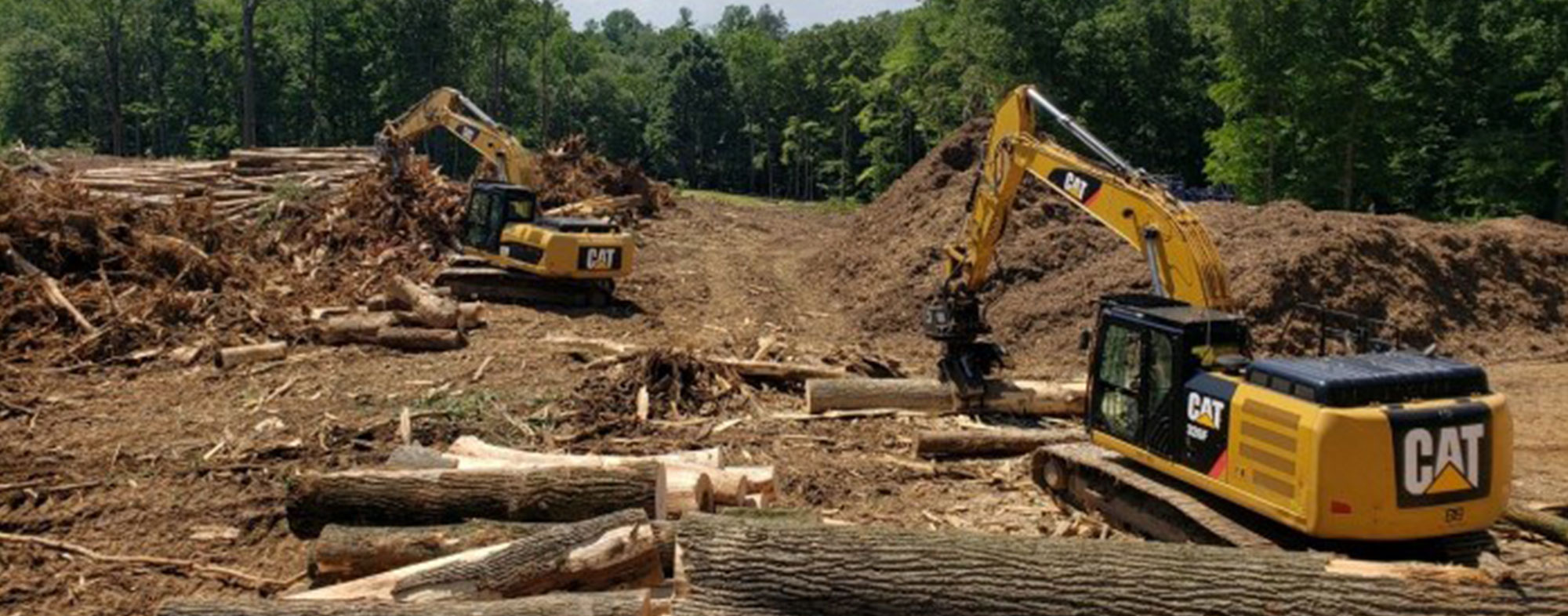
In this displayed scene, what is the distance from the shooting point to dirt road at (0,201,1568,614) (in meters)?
10.7

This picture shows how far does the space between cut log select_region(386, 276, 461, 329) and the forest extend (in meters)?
25.1

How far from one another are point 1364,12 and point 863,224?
16.7 m

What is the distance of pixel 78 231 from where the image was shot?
19859 mm

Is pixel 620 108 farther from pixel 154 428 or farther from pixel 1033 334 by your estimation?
pixel 154 428

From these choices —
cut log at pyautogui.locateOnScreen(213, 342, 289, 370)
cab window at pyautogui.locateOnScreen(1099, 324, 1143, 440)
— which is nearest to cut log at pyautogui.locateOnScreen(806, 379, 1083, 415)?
cab window at pyautogui.locateOnScreen(1099, 324, 1143, 440)

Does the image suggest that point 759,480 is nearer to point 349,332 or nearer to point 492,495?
point 492,495

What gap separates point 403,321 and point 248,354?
2.65 metres

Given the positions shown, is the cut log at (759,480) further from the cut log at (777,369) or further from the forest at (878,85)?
the forest at (878,85)

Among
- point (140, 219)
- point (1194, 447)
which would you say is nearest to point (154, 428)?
point (140, 219)

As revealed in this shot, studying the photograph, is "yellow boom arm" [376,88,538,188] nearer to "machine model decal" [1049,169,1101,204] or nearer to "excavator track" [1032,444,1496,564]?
"machine model decal" [1049,169,1101,204]

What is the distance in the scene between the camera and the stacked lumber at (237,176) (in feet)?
88.9

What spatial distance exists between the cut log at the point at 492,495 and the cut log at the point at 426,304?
9.43 m

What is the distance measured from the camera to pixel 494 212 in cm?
2292

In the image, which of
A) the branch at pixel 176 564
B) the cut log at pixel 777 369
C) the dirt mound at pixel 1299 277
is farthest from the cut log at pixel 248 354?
the dirt mound at pixel 1299 277
